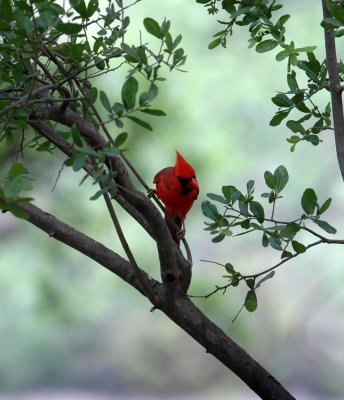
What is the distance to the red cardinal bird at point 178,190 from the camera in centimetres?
183

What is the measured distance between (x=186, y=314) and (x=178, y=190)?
1.48 ft

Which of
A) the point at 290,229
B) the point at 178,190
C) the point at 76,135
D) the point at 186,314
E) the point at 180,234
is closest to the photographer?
the point at 76,135

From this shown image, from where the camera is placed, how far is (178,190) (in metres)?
1.83

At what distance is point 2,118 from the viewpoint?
44.6 inches

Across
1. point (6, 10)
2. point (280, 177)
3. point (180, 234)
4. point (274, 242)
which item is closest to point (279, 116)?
point (280, 177)

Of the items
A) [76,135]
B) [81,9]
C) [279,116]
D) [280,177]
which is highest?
[279,116]

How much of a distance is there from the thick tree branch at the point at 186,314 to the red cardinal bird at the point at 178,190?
325mm

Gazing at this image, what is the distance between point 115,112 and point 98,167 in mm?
77

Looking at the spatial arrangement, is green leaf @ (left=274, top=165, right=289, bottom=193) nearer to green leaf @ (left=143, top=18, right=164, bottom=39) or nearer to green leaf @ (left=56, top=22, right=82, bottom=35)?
green leaf @ (left=143, top=18, right=164, bottom=39)

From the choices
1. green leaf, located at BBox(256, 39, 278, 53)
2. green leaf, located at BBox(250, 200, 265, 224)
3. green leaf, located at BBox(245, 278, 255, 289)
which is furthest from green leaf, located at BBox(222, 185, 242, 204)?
green leaf, located at BBox(256, 39, 278, 53)

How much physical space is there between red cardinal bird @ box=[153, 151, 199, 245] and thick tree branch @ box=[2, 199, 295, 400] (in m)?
0.32

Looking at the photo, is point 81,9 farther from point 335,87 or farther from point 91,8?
point 335,87

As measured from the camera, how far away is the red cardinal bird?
1.83m

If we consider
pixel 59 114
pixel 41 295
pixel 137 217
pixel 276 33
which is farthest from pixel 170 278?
pixel 41 295
